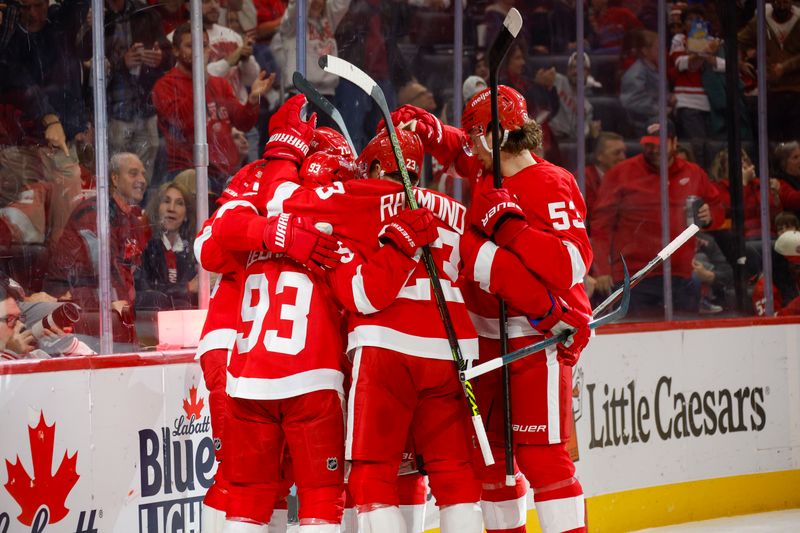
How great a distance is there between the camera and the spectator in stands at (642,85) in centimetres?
489

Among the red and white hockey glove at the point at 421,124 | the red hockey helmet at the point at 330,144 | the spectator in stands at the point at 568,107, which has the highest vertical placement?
the spectator in stands at the point at 568,107

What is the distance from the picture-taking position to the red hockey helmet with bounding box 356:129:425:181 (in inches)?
111

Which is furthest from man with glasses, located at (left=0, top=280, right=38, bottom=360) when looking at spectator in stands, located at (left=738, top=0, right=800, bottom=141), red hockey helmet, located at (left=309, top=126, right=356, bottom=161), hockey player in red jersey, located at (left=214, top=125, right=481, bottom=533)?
spectator in stands, located at (left=738, top=0, right=800, bottom=141)

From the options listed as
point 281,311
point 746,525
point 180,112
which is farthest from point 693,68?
point 281,311

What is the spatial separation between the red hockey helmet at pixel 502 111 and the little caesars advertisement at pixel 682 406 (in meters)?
1.49

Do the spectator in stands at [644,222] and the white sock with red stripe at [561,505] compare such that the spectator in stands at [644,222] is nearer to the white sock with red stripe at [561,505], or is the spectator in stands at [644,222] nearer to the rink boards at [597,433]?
the rink boards at [597,433]

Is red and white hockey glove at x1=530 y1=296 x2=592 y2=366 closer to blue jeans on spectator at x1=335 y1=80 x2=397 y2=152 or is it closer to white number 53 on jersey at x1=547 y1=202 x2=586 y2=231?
white number 53 on jersey at x1=547 y1=202 x2=586 y2=231

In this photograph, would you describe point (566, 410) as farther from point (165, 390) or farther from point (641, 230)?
point (641, 230)

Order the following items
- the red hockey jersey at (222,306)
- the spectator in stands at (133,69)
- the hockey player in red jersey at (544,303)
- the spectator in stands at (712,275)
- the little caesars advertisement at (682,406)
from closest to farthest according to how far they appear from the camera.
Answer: the hockey player in red jersey at (544,303)
the red hockey jersey at (222,306)
the spectator in stands at (133,69)
the little caesars advertisement at (682,406)
the spectator in stands at (712,275)

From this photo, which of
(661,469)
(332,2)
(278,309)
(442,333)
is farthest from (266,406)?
(661,469)

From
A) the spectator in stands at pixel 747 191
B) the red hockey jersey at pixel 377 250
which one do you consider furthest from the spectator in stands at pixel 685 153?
the red hockey jersey at pixel 377 250

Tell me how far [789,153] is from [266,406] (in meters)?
3.41

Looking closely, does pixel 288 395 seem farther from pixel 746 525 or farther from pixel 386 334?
pixel 746 525

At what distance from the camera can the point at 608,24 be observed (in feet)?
16.2
